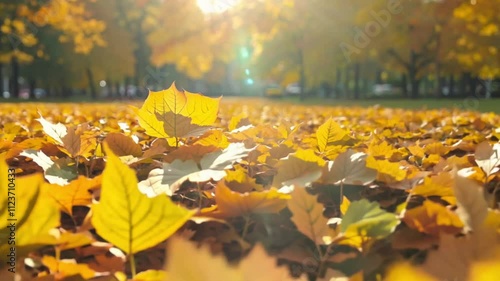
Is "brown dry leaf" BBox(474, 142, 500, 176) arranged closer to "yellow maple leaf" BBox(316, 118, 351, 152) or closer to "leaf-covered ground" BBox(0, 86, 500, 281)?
"leaf-covered ground" BBox(0, 86, 500, 281)

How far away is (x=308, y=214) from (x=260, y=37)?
33.7 metres

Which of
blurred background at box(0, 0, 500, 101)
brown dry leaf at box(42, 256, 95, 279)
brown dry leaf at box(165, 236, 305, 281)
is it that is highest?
blurred background at box(0, 0, 500, 101)

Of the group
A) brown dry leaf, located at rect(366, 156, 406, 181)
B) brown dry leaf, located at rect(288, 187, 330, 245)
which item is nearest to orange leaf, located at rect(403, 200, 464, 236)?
brown dry leaf, located at rect(288, 187, 330, 245)

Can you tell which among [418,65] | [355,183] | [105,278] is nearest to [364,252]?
[355,183]

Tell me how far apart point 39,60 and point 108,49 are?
4834mm

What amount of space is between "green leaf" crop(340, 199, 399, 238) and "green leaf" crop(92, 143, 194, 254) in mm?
264

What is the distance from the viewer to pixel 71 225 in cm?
98

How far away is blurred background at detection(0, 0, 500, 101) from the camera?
1035 inches

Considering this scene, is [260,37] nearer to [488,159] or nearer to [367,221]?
[488,159]

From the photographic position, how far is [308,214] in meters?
0.81

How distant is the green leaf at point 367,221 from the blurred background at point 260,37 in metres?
23.4

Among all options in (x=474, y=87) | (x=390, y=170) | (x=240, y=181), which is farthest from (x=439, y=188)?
(x=474, y=87)

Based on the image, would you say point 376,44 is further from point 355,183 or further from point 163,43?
point 355,183

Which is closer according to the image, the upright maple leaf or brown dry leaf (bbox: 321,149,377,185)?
brown dry leaf (bbox: 321,149,377,185)
